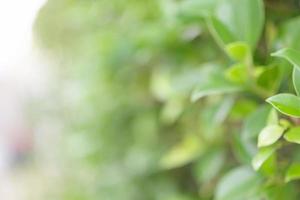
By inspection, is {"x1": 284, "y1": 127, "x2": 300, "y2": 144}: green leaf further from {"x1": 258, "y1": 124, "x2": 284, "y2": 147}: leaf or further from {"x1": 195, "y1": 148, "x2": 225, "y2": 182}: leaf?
{"x1": 195, "y1": 148, "x2": 225, "y2": 182}: leaf

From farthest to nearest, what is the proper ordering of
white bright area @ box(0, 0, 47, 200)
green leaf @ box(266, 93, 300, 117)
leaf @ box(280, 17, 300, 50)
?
white bright area @ box(0, 0, 47, 200)
leaf @ box(280, 17, 300, 50)
green leaf @ box(266, 93, 300, 117)

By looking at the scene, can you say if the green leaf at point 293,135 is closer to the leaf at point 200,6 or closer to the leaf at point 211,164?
the leaf at point 200,6

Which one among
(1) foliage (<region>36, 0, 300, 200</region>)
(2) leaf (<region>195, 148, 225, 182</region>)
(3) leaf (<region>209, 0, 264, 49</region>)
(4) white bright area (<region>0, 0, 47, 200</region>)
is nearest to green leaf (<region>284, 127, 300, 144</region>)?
(1) foliage (<region>36, 0, 300, 200</region>)

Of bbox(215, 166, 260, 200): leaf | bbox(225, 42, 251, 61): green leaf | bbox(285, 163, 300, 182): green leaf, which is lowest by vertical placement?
bbox(215, 166, 260, 200): leaf

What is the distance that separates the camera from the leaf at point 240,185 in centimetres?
43

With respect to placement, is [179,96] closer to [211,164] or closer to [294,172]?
[211,164]

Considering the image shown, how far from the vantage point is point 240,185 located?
0.44m

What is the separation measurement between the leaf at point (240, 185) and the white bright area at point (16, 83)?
80 centimetres

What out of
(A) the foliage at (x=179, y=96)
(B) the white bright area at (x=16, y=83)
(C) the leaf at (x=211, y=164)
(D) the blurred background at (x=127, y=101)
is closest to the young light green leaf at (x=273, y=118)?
(A) the foliage at (x=179, y=96)

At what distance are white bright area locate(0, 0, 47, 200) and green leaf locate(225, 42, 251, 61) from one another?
814 mm

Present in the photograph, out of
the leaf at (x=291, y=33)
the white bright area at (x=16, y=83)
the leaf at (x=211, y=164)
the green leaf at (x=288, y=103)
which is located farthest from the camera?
the white bright area at (x=16, y=83)

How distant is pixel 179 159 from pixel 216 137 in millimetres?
82

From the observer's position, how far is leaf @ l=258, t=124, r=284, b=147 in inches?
13.3

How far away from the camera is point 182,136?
2.39 ft
